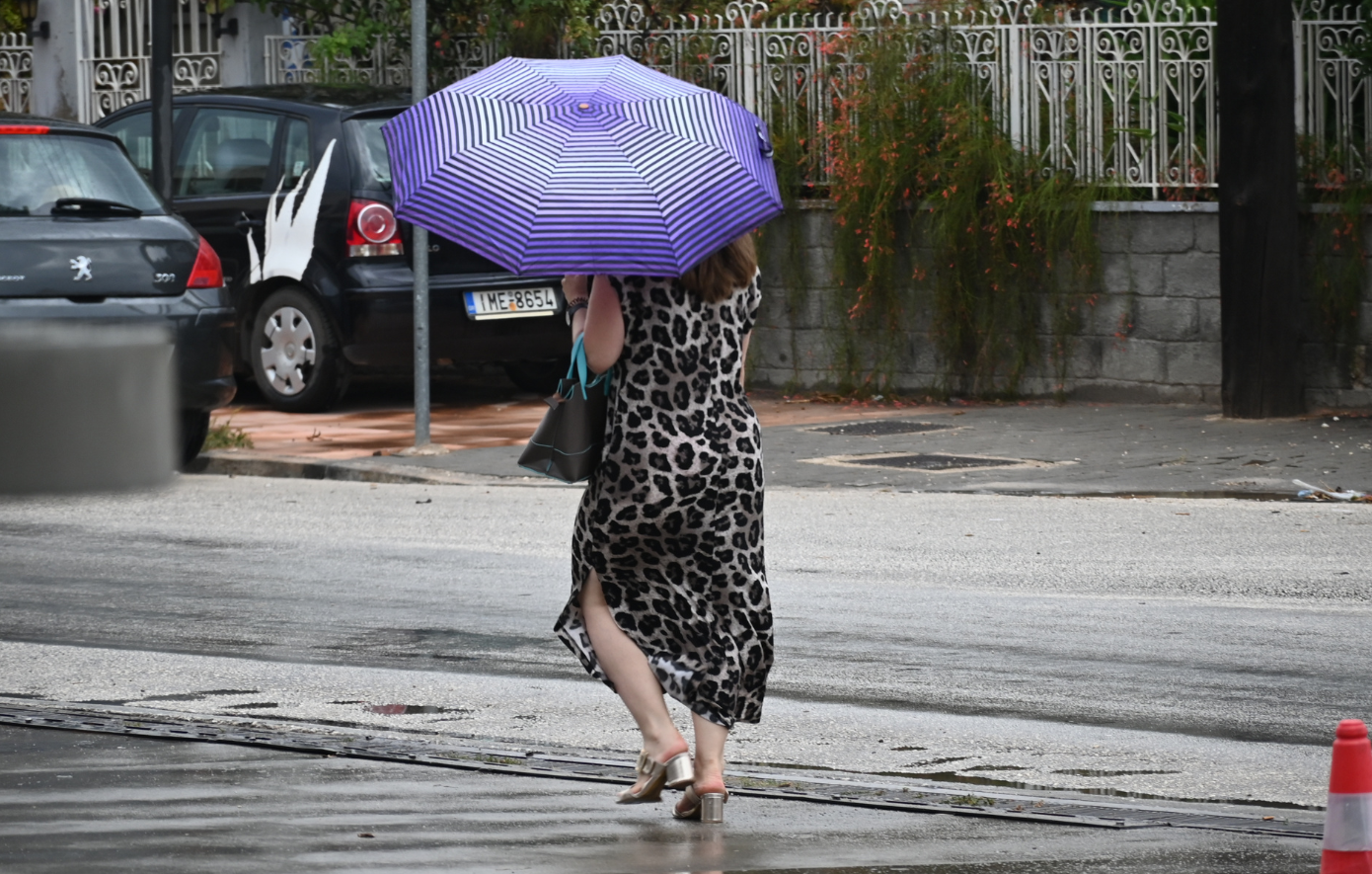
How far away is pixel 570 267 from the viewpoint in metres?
4.70

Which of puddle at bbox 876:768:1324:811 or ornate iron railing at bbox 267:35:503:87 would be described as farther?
ornate iron railing at bbox 267:35:503:87

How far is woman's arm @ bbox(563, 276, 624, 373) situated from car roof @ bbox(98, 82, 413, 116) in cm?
882

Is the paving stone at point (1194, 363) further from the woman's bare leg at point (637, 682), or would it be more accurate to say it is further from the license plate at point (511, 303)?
the woman's bare leg at point (637, 682)

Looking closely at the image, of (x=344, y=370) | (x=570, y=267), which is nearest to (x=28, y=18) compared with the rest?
(x=344, y=370)

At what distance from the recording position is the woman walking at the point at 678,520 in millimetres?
4918

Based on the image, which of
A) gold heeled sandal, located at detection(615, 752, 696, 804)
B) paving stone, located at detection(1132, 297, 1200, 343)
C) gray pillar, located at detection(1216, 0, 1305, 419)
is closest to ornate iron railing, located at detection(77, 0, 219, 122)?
paving stone, located at detection(1132, 297, 1200, 343)

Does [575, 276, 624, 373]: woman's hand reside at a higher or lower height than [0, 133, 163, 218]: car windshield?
lower

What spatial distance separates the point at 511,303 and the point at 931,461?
3313 millimetres

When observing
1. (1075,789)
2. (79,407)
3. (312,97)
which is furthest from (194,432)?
(79,407)

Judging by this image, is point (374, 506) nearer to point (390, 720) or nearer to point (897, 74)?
point (390, 720)

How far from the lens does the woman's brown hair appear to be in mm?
4922

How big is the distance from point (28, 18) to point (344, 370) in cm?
822

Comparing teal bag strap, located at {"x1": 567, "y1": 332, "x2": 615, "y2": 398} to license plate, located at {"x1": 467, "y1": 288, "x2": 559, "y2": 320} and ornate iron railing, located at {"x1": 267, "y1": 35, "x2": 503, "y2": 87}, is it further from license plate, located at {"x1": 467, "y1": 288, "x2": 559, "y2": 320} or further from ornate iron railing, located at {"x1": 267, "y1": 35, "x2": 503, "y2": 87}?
ornate iron railing, located at {"x1": 267, "y1": 35, "x2": 503, "y2": 87}

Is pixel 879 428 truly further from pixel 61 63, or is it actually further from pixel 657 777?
pixel 61 63
